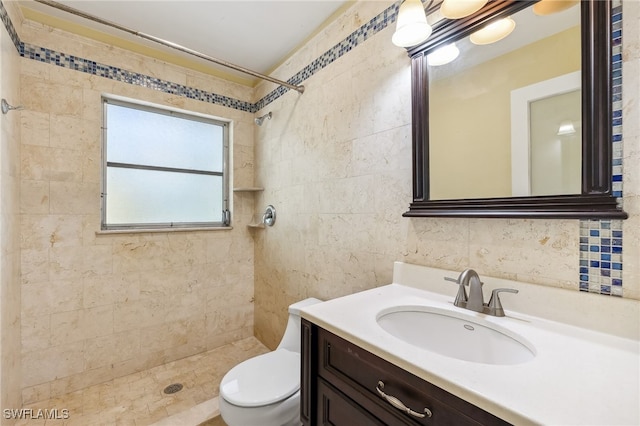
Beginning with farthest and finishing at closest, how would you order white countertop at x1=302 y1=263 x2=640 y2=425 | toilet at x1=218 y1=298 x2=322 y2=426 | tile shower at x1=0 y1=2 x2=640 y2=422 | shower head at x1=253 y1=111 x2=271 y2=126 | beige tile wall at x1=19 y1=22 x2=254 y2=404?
shower head at x1=253 y1=111 x2=271 y2=126, beige tile wall at x1=19 y1=22 x2=254 y2=404, tile shower at x1=0 y1=2 x2=640 y2=422, toilet at x1=218 y1=298 x2=322 y2=426, white countertop at x1=302 y1=263 x2=640 y2=425

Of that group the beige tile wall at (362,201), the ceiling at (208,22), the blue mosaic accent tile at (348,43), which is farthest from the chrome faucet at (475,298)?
the ceiling at (208,22)

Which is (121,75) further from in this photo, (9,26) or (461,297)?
(461,297)

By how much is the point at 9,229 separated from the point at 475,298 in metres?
2.27

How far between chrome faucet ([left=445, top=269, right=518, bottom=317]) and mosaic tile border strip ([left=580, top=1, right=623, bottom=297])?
0.72 feet

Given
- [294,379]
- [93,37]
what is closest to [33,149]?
[93,37]

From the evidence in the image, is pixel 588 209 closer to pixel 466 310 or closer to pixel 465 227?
pixel 465 227

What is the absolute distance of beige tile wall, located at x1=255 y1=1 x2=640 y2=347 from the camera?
916 mm

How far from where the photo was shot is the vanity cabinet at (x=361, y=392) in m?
0.62

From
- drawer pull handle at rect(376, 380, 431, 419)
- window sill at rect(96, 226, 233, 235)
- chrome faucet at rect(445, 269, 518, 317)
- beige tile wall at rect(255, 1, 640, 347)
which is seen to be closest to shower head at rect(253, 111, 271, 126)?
beige tile wall at rect(255, 1, 640, 347)

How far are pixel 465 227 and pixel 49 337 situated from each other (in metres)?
2.56

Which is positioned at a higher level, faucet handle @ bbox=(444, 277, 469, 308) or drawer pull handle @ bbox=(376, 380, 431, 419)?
faucet handle @ bbox=(444, 277, 469, 308)

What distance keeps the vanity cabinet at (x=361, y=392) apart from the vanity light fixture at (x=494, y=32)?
1190 mm

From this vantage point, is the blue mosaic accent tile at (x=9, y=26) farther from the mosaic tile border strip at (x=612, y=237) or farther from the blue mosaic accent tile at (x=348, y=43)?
the mosaic tile border strip at (x=612, y=237)

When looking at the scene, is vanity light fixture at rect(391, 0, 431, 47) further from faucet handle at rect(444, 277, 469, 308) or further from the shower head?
the shower head
